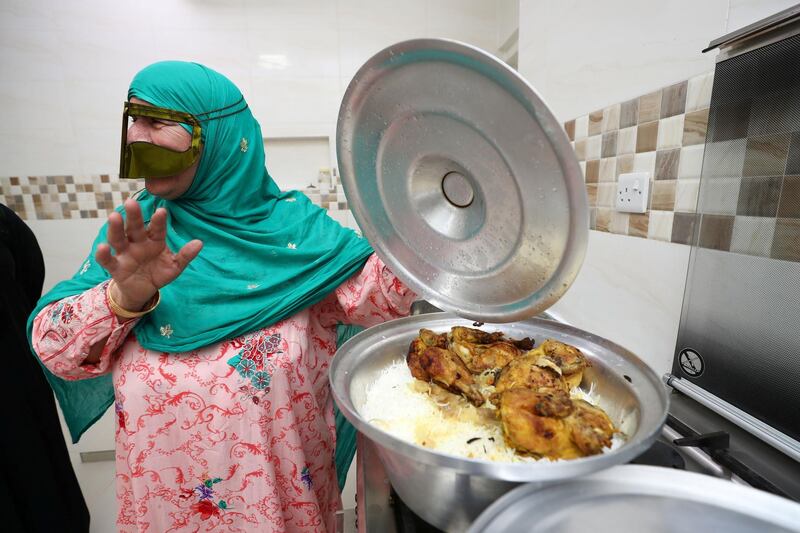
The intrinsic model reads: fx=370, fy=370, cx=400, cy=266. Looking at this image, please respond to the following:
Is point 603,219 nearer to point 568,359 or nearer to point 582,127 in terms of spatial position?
point 582,127

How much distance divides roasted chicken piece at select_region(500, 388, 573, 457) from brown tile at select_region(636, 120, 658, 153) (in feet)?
2.34

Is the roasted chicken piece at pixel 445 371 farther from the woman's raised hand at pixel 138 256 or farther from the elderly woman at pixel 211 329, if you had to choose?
the woman's raised hand at pixel 138 256

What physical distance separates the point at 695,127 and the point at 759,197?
240mm

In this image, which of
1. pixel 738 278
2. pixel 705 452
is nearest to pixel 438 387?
pixel 705 452

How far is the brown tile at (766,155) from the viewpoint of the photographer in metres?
0.54

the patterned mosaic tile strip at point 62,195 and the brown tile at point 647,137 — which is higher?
the brown tile at point 647,137

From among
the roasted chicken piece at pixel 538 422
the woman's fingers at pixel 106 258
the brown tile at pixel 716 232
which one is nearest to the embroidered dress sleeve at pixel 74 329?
the woman's fingers at pixel 106 258

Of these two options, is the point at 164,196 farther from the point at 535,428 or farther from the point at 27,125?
the point at 27,125

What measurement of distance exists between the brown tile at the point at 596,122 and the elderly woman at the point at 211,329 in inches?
30.5

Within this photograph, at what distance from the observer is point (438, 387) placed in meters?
0.60

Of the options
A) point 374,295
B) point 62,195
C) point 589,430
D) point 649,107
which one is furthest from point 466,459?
point 62,195

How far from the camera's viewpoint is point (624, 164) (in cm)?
98

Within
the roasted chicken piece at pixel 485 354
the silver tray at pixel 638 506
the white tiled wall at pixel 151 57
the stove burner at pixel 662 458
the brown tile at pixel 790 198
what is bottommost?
the stove burner at pixel 662 458

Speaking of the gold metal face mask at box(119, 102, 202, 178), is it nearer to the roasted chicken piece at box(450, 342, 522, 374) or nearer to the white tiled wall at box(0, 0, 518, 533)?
the roasted chicken piece at box(450, 342, 522, 374)
